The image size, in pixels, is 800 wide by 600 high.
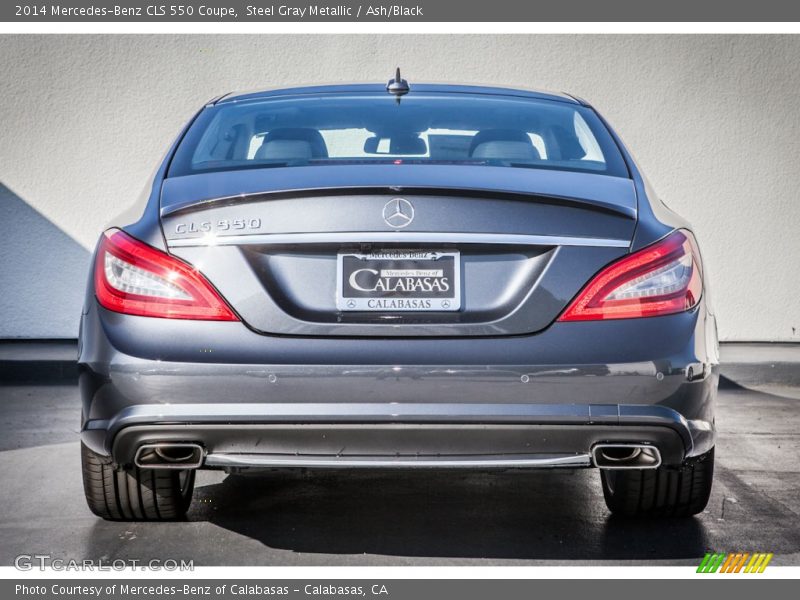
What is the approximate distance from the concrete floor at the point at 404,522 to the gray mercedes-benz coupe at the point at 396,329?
1.83ft

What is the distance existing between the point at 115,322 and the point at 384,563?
1146mm

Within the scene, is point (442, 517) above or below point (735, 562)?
below

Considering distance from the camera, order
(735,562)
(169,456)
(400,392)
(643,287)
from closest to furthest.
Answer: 1. (400,392)
2. (643,287)
3. (169,456)
4. (735,562)

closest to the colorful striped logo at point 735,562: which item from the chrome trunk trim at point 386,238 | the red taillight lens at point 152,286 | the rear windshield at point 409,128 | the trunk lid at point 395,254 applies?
the trunk lid at point 395,254

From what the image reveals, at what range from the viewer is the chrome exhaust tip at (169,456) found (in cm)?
327

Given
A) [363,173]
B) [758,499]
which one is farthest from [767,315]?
[363,173]

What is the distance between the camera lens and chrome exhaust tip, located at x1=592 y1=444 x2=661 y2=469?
3.26 m

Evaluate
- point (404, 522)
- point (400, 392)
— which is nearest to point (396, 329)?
point (400, 392)

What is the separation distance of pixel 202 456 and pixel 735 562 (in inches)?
69.1

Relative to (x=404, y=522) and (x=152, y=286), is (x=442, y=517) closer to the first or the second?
(x=404, y=522)

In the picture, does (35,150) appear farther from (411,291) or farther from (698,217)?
(411,291)

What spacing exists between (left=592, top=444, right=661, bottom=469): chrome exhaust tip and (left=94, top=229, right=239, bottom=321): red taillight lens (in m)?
1.13

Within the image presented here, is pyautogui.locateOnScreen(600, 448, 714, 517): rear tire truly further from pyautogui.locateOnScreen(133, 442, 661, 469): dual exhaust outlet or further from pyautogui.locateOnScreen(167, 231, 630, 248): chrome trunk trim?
pyautogui.locateOnScreen(167, 231, 630, 248): chrome trunk trim

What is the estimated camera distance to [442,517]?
4.21 metres
